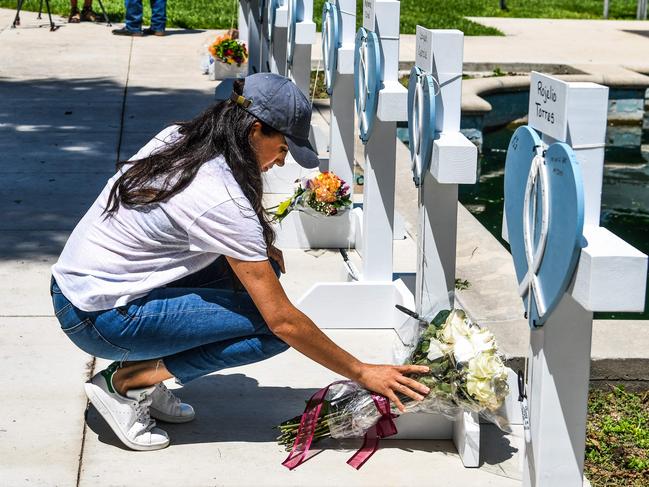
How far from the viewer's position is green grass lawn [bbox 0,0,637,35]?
47.5ft

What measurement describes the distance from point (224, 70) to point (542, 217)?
8.10 m

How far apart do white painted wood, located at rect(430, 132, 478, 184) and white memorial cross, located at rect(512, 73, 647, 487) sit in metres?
0.92

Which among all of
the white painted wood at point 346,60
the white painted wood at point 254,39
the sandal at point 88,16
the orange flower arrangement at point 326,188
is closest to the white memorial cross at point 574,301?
the white painted wood at point 346,60

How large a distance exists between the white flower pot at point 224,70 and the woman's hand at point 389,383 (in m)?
7.39

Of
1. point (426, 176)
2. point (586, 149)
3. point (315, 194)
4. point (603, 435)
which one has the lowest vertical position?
point (603, 435)

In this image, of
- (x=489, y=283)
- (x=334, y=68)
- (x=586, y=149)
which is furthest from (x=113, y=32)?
(x=586, y=149)

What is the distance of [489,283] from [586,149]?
2.41m

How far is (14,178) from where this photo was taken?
7027 millimetres

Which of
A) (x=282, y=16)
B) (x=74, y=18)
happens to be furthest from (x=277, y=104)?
(x=74, y=18)

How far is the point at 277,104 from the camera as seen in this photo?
3373 millimetres

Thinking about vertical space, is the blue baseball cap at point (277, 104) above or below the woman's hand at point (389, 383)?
above

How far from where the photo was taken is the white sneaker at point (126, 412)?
12.1 ft

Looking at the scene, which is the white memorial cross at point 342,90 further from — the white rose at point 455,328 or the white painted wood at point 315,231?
the white rose at point 455,328

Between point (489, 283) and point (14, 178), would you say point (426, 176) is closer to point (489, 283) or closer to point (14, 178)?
point (489, 283)
